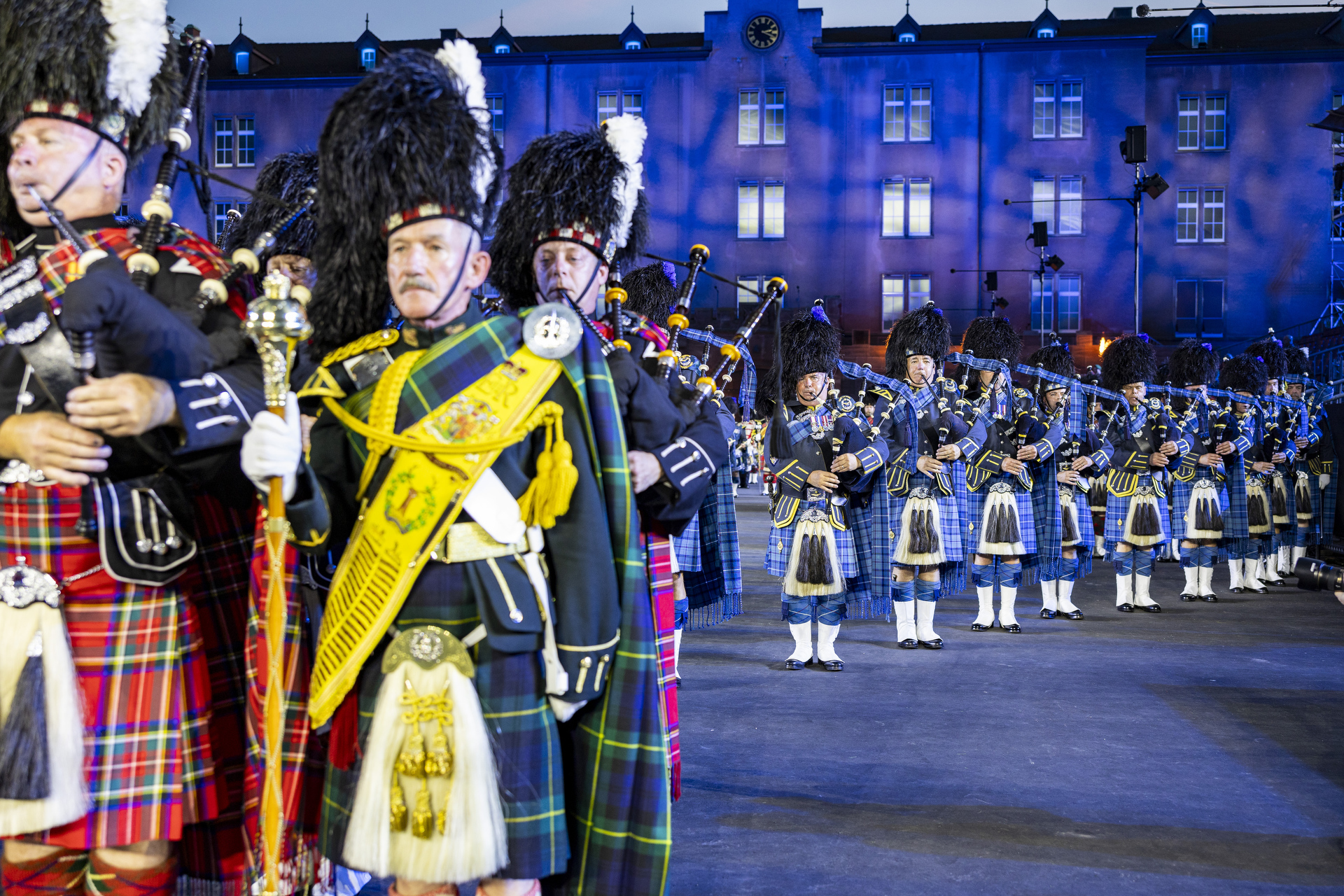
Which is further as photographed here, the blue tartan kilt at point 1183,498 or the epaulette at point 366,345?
the blue tartan kilt at point 1183,498

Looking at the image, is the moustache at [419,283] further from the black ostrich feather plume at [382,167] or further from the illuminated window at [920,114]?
the illuminated window at [920,114]

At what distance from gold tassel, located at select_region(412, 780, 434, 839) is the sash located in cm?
28

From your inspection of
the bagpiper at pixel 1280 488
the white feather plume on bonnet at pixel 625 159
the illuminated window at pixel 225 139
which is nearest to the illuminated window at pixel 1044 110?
the bagpiper at pixel 1280 488

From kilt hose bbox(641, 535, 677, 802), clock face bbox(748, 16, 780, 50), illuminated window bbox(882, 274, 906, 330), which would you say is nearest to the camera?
kilt hose bbox(641, 535, 677, 802)

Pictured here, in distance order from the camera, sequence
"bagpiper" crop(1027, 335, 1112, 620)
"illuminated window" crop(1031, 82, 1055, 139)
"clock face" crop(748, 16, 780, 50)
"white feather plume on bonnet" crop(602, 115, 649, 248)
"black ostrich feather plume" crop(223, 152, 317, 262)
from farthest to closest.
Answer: "clock face" crop(748, 16, 780, 50) → "illuminated window" crop(1031, 82, 1055, 139) → "bagpiper" crop(1027, 335, 1112, 620) → "black ostrich feather plume" crop(223, 152, 317, 262) → "white feather plume on bonnet" crop(602, 115, 649, 248)

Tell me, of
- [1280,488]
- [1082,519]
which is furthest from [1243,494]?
[1082,519]

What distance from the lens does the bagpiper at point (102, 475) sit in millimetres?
2262

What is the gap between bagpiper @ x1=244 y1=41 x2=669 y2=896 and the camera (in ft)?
7.77

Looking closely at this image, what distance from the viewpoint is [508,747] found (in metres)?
2.43

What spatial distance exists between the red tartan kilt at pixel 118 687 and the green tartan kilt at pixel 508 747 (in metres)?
0.32

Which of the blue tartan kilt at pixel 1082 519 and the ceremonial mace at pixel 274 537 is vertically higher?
the ceremonial mace at pixel 274 537

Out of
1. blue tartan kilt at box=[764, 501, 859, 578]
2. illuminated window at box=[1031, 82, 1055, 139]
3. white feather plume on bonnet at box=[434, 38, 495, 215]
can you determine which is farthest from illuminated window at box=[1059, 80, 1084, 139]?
white feather plume on bonnet at box=[434, 38, 495, 215]

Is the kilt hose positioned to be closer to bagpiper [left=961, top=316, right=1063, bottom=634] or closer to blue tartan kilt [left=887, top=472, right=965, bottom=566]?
blue tartan kilt [left=887, top=472, right=965, bottom=566]

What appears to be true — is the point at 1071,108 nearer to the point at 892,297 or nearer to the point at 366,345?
the point at 892,297
